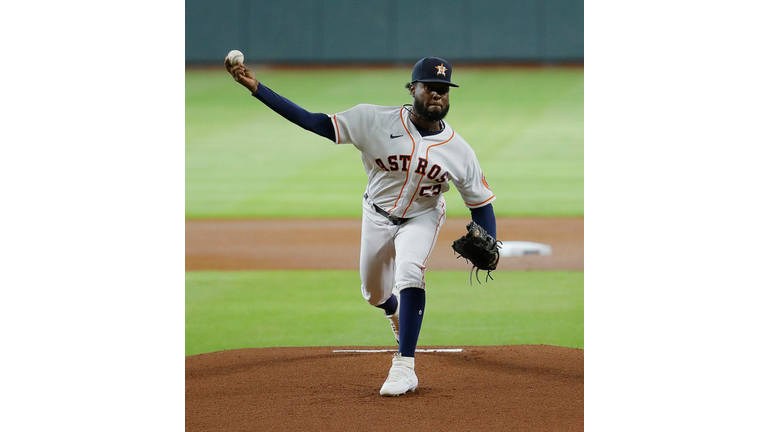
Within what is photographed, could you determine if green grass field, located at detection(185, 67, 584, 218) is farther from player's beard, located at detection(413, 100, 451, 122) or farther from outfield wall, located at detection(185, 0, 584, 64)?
player's beard, located at detection(413, 100, 451, 122)

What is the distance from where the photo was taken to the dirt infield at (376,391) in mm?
3322

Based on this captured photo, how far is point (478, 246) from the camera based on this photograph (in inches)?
145

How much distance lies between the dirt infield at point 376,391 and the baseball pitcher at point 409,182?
0.22m

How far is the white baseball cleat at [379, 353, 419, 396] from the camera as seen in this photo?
11.9ft

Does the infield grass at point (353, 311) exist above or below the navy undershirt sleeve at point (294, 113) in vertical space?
below

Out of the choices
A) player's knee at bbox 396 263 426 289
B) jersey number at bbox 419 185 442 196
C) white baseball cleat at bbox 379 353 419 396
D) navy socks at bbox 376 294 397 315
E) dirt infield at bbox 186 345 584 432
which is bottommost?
dirt infield at bbox 186 345 584 432

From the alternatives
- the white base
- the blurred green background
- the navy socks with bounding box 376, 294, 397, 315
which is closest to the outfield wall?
the blurred green background

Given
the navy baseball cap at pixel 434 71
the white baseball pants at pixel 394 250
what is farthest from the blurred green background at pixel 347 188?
the navy baseball cap at pixel 434 71

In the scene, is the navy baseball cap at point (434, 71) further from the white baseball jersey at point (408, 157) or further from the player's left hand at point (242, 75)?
the player's left hand at point (242, 75)

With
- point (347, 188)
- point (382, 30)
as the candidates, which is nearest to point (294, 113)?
point (347, 188)

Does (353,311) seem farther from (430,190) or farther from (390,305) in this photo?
(430,190)

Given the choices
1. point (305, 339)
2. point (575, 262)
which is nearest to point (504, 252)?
point (575, 262)

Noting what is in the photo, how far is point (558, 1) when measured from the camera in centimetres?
1382

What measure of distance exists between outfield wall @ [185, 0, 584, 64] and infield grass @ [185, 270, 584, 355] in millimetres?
7221
